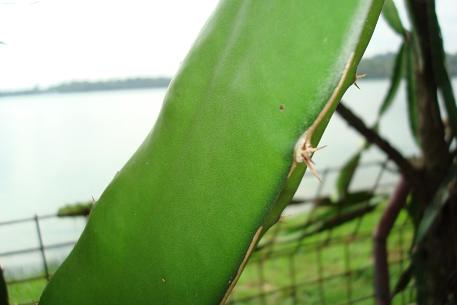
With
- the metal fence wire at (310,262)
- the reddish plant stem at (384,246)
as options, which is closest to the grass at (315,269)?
the metal fence wire at (310,262)

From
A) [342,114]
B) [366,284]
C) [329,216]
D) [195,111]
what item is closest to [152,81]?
[342,114]

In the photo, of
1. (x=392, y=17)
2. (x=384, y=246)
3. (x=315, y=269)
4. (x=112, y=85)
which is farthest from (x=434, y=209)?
(x=315, y=269)

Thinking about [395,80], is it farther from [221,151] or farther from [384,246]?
[221,151]

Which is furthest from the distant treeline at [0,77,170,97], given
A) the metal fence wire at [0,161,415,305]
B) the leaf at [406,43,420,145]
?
the leaf at [406,43,420,145]

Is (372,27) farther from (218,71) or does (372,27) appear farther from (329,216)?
(329,216)

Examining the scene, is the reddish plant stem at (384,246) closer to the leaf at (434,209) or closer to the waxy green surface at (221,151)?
the leaf at (434,209)
